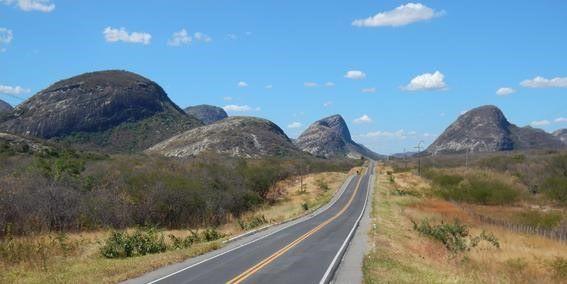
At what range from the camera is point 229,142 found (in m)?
152

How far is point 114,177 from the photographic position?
49.4m

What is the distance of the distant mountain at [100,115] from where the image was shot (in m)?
132

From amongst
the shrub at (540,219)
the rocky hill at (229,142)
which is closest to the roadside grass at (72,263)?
the shrub at (540,219)

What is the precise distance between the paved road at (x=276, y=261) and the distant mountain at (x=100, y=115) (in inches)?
3905

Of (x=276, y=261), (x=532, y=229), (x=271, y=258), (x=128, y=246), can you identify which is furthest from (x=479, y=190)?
(x=128, y=246)

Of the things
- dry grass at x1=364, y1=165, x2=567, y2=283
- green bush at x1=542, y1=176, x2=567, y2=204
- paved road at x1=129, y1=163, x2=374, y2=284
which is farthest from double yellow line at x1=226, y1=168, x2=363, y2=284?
green bush at x1=542, y1=176, x2=567, y2=204

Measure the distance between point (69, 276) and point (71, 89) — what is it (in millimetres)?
143200

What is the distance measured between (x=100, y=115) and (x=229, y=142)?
1251 inches

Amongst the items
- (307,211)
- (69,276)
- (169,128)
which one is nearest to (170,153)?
(169,128)

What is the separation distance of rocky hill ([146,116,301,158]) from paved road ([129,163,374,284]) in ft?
303

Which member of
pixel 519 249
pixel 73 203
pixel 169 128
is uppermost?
pixel 169 128

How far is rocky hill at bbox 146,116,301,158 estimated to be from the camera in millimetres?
138250

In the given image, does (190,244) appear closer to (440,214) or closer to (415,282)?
(415,282)

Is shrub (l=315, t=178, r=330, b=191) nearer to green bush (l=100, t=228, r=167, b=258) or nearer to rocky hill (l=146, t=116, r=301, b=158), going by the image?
rocky hill (l=146, t=116, r=301, b=158)
